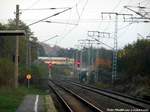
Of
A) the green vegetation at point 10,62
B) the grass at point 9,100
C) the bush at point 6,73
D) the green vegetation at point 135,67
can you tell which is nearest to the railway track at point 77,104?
the grass at point 9,100

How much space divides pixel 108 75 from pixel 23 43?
15395 mm

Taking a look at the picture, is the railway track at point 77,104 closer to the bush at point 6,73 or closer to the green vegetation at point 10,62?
the bush at point 6,73

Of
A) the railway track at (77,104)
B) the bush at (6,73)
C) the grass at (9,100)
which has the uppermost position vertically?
the bush at (6,73)

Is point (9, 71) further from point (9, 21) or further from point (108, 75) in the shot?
point (9, 21)

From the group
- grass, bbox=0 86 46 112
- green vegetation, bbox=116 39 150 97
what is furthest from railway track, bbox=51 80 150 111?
green vegetation, bbox=116 39 150 97

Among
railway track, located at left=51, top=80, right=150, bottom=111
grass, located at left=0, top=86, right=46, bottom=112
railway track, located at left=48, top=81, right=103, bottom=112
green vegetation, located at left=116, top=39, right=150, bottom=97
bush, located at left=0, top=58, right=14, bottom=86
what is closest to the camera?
grass, located at left=0, top=86, right=46, bottom=112

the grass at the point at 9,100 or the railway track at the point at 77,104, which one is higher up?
the grass at the point at 9,100

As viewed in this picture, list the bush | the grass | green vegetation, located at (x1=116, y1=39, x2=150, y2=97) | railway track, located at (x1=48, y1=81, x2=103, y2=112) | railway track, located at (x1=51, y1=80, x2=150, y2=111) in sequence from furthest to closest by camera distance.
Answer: green vegetation, located at (x1=116, y1=39, x2=150, y2=97), the bush, railway track, located at (x1=48, y1=81, x2=103, y2=112), railway track, located at (x1=51, y1=80, x2=150, y2=111), the grass

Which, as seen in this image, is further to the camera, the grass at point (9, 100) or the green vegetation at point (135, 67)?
the green vegetation at point (135, 67)

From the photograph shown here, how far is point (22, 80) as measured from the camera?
72125 mm

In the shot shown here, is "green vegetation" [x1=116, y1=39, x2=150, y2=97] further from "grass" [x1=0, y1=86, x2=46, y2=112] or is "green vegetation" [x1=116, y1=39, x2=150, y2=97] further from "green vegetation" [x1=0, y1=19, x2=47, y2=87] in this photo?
"grass" [x1=0, y1=86, x2=46, y2=112]

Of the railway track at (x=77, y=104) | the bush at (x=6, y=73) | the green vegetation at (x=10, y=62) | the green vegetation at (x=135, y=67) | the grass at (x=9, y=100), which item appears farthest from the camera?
the green vegetation at (x=135, y=67)

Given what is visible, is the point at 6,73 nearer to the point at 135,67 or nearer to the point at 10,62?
the point at 10,62

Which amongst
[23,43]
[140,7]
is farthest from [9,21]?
[140,7]
